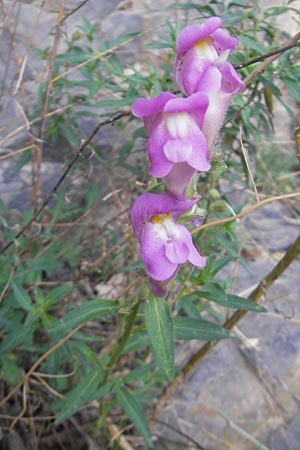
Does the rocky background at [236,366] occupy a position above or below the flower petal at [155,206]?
below

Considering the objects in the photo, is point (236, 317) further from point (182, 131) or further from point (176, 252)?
point (182, 131)

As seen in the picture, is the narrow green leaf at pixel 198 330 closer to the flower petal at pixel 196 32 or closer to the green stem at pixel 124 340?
the green stem at pixel 124 340

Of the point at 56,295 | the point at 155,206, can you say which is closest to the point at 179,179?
the point at 155,206

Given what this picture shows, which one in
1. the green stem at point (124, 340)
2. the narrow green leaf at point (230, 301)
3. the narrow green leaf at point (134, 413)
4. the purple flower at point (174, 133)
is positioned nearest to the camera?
the purple flower at point (174, 133)

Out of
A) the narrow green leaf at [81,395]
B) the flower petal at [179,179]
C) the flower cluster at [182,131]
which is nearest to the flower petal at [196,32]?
the flower cluster at [182,131]

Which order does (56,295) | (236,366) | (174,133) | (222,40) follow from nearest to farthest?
1. (174,133)
2. (222,40)
3. (56,295)
4. (236,366)

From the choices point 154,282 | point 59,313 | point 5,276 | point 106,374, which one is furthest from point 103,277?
point 154,282
